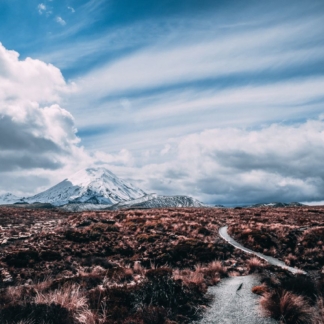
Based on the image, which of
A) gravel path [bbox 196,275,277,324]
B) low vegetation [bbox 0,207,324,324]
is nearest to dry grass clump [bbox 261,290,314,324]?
low vegetation [bbox 0,207,324,324]

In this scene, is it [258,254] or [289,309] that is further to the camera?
[258,254]

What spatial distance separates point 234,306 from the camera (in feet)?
39.3

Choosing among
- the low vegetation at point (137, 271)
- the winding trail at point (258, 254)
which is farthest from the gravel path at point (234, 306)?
the winding trail at point (258, 254)

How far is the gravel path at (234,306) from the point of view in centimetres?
1069

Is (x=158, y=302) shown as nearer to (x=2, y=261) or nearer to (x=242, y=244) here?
(x=2, y=261)

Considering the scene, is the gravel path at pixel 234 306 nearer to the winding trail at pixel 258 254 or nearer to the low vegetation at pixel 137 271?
the low vegetation at pixel 137 271

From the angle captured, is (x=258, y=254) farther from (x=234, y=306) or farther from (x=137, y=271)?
(x=234, y=306)

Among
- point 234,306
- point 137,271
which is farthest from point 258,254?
point 234,306

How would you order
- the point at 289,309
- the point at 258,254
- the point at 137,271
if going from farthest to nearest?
the point at 258,254, the point at 137,271, the point at 289,309

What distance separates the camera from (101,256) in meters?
25.6

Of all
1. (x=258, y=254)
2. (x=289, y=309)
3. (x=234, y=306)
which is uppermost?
(x=258, y=254)

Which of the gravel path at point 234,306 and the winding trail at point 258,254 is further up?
the winding trail at point 258,254

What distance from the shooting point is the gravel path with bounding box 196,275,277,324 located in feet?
35.1

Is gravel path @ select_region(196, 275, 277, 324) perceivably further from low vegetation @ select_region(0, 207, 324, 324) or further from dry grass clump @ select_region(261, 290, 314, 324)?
low vegetation @ select_region(0, 207, 324, 324)
